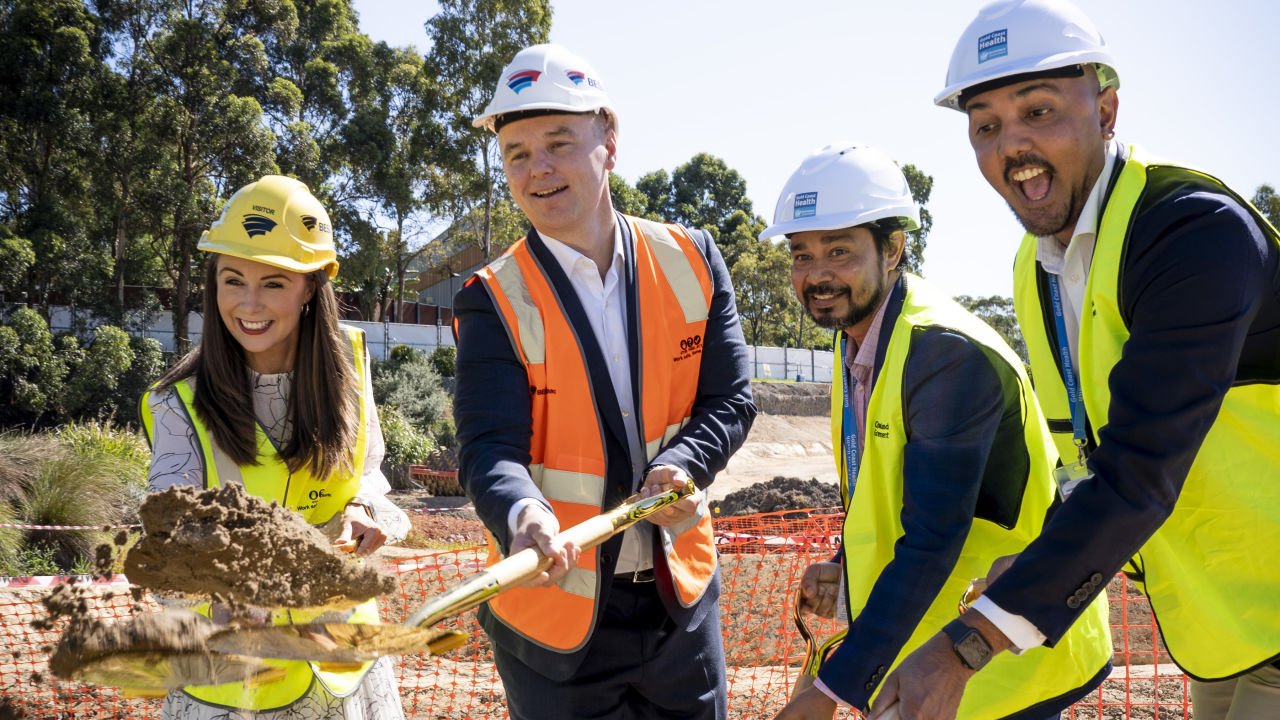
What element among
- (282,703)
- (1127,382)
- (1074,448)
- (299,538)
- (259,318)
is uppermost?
(259,318)

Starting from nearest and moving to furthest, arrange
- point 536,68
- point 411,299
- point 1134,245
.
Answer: point 1134,245 → point 536,68 → point 411,299

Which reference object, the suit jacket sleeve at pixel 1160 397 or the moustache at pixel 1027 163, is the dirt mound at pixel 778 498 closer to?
the moustache at pixel 1027 163

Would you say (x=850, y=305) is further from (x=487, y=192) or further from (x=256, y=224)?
(x=487, y=192)

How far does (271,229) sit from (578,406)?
1.13m

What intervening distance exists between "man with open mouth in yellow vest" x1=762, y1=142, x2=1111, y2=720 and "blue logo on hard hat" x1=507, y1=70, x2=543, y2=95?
83cm

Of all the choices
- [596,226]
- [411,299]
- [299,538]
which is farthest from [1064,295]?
[411,299]

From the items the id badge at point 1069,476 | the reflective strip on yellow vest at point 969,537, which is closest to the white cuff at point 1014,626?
the reflective strip on yellow vest at point 969,537

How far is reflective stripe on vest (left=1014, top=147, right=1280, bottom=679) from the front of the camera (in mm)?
2004

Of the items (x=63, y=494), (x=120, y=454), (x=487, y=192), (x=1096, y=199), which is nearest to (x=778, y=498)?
(x=120, y=454)

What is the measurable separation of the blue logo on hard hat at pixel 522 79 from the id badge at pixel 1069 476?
68.1 inches

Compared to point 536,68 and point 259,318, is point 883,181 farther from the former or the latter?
point 259,318

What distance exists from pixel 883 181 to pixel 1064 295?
2.11 feet

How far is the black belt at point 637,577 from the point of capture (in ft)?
8.88

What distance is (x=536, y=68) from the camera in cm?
269
